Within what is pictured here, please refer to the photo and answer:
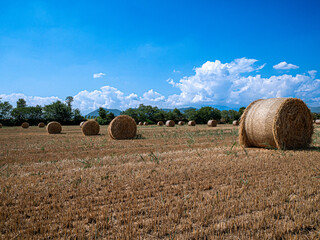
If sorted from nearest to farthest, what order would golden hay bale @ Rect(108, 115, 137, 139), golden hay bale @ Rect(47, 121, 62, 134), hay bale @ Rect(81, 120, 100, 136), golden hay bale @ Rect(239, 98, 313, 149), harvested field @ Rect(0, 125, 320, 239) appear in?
1. harvested field @ Rect(0, 125, 320, 239)
2. golden hay bale @ Rect(239, 98, 313, 149)
3. golden hay bale @ Rect(108, 115, 137, 139)
4. hay bale @ Rect(81, 120, 100, 136)
5. golden hay bale @ Rect(47, 121, 62, 134)

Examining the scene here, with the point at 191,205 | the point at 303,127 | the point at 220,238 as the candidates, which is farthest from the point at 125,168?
the point at 303,127

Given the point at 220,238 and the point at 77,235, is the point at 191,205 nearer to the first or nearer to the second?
the point at 220,238

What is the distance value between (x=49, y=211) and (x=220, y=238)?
2631 mm

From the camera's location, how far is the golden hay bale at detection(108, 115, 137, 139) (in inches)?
560

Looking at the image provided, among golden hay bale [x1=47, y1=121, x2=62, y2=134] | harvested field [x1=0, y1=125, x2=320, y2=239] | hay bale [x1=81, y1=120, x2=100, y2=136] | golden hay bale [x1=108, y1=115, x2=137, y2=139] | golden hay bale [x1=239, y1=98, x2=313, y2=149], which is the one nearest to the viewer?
harvested field [x1=0, y1=125, x2=320, y2=239]

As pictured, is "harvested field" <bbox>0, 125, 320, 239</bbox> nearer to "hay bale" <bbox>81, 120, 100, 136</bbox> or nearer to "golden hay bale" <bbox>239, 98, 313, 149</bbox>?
"golden hay bale" <bbox>239, 98, 313, 149</bbox>

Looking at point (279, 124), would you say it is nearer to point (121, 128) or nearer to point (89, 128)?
point (121, 128)

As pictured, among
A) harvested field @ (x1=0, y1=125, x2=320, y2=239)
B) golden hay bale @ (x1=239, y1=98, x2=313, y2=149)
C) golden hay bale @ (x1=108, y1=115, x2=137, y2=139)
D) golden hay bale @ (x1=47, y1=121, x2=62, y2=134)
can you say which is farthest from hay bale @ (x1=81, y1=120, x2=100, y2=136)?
golden hay bale @ (x1=239, y1=98, x2=313, y2=149)

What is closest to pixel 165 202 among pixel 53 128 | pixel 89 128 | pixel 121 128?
pixel 121 128

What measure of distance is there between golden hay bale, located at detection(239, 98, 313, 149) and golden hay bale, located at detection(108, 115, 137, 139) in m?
8.13

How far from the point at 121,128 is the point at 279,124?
9.90 meters

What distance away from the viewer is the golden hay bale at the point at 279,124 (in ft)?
26.7

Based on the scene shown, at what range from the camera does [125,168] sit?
5.67 metres

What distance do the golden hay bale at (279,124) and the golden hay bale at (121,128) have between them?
26.7ft
